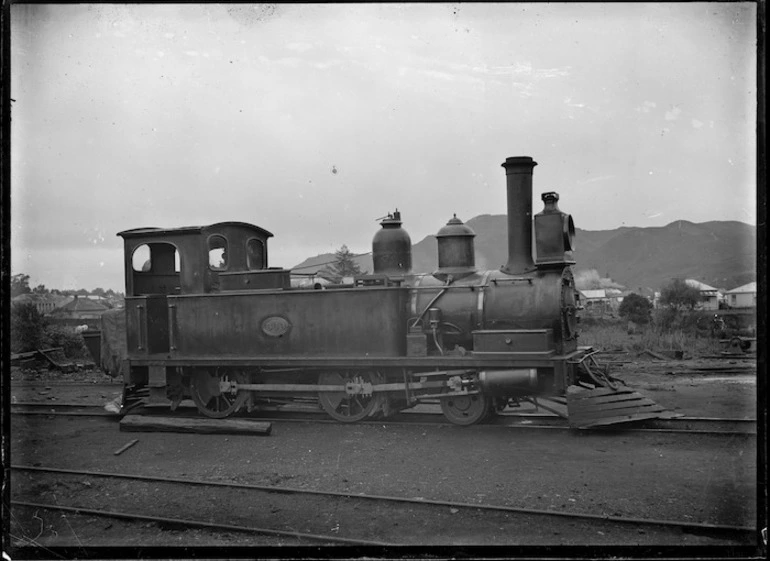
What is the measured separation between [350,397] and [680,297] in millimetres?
13458

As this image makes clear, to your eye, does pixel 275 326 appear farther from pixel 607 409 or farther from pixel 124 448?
pixel 607 409

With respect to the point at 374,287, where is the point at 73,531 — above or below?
below

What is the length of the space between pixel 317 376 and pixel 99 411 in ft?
12.5

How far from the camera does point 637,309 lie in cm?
1822

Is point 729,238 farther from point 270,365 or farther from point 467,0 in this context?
point 270,365

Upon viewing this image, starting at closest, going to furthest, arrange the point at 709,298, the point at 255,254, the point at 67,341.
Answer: the point at 255,254
the point at 67,341
the point at 709,298

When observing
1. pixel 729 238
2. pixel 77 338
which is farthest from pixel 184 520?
pixel 77 338

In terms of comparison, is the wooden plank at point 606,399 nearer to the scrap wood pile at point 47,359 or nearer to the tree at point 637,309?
the tree at point 637,309

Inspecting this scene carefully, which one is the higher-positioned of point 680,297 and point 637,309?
point 680,297

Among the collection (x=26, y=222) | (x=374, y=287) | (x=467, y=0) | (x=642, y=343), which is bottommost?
(x=642, y=343)

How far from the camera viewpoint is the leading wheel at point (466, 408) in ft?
25.8

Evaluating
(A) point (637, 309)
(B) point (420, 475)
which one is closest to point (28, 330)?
(B) point (420, 475)
